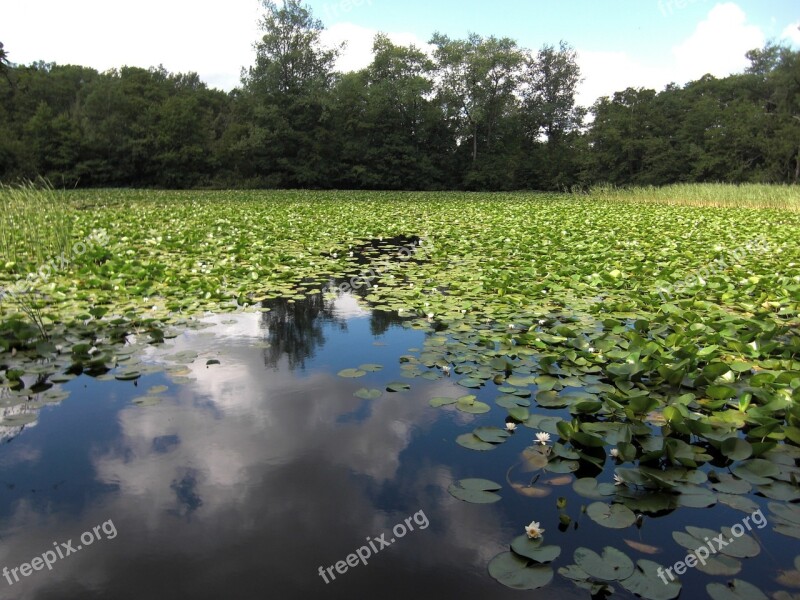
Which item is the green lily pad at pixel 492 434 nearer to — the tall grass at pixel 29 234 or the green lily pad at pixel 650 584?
the green lily pad at pixel 650 584

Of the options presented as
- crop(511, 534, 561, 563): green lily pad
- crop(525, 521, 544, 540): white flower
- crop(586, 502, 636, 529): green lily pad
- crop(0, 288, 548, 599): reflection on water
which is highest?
crop(525, 521, 544, 540): white flower

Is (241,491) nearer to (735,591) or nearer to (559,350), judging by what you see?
(735,591)

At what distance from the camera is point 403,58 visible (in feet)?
113

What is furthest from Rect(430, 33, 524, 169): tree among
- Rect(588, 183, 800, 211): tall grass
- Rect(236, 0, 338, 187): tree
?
Rect(588, 183, 800, 211): tall grass

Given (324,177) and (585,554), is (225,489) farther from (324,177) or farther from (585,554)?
(324,177)

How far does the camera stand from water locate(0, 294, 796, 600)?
1.62m

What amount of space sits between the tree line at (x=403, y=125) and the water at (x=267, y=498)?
29.1 m

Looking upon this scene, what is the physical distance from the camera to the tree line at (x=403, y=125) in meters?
29.8

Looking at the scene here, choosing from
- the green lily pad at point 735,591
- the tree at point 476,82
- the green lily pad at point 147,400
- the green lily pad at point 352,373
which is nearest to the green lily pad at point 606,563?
the green lily pad at point 735,591

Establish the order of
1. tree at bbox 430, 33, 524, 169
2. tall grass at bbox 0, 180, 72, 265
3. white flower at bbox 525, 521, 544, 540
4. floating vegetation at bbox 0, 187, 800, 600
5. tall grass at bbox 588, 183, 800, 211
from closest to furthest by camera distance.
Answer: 1. white flower at bbox 525, 521, 544, 540
2. floating vegetation at bbox 0, 187, 800, 600
3. tall grass at bbox 0, 180, 72, 265
4. tall grass at bbox 588, 183, 800, 211
5. tree at bbox 430, 33, 524, 169

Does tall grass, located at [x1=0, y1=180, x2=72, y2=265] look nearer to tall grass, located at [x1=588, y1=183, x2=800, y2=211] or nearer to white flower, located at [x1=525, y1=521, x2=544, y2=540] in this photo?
white flower, located at [x1=525, y1=521, x2=544, y2=540]

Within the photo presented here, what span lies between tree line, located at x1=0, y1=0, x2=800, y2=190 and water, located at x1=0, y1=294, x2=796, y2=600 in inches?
1146

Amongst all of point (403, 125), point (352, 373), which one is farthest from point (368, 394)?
point (403, 125)

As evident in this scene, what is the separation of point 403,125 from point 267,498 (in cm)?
3610
